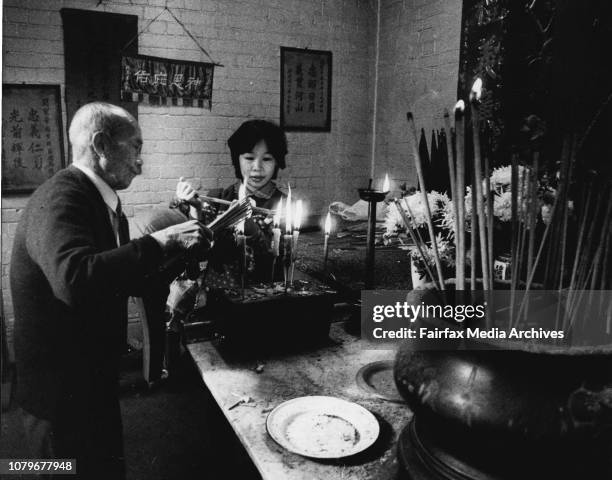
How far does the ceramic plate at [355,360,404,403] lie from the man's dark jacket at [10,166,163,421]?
2.22 feet

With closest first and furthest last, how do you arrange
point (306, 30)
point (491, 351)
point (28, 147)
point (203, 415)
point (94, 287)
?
point (491, 351), point (94, 287), point (203, 415), point (28, 147), point (306, 30)

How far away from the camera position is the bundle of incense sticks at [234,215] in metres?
1.35

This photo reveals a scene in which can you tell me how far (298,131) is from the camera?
169 inches

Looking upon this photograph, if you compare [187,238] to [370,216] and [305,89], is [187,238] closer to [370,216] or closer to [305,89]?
[370,216]

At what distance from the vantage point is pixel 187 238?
4.55 feet

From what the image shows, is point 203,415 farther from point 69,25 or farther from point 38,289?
point 69,25

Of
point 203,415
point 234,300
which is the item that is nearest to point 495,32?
point 234,300

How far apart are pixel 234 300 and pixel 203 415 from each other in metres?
1.76

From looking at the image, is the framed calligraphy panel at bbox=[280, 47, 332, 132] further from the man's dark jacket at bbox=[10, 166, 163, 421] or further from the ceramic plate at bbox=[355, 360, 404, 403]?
the ceramic plate at bbox=[355, 360, 404, 403]

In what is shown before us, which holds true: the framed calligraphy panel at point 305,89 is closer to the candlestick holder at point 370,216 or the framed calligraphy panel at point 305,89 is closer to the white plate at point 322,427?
the candlestick holder at point 370,216

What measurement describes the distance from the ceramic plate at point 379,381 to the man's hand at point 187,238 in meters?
0.59

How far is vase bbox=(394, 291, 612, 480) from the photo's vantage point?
23.3 inches

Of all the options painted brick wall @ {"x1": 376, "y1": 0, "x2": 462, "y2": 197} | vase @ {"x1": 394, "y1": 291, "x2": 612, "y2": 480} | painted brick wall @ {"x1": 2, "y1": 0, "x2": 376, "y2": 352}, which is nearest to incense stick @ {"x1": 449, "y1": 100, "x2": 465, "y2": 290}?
vase @ {"x1": 394, "y1": 291, "x2": 612, "y2": 480}

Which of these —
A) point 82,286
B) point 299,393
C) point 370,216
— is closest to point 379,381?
point 299,393
